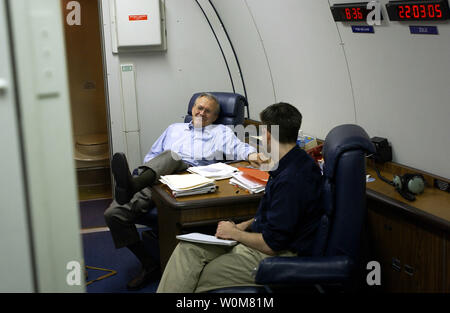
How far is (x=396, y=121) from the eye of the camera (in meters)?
2.89

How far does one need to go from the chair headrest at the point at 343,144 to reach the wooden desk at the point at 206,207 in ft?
2.58

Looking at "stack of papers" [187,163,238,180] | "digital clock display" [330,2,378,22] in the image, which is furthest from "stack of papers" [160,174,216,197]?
"digital clock display" [330,2,378,22]

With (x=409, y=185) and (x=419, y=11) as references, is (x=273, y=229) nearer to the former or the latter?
(x=409, y=185)

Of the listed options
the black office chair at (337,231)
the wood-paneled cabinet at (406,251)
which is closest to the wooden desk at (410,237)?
the wood-paneled cabinet at (406,251)

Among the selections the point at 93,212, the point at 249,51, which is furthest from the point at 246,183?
the point at 93,212

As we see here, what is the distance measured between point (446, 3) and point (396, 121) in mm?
838

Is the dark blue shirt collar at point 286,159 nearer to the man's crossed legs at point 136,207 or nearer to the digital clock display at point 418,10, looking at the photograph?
the digital clock display at point 418,10

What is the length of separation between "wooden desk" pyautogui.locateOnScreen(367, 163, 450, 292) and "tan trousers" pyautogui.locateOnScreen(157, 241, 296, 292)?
62 cm

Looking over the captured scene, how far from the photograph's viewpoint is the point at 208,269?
229cm

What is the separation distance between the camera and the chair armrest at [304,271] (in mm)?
1892

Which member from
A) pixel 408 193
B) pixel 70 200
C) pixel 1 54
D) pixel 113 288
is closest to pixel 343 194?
pixel 408 193

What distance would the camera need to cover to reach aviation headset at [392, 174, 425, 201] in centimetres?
248

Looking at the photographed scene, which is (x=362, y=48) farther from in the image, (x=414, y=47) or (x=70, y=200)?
(x=70, y=200)

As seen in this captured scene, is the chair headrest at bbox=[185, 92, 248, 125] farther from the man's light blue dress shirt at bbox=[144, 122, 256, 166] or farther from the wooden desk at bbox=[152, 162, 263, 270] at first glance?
the wooden desk at bbox=[152, 162, 263, 270]
